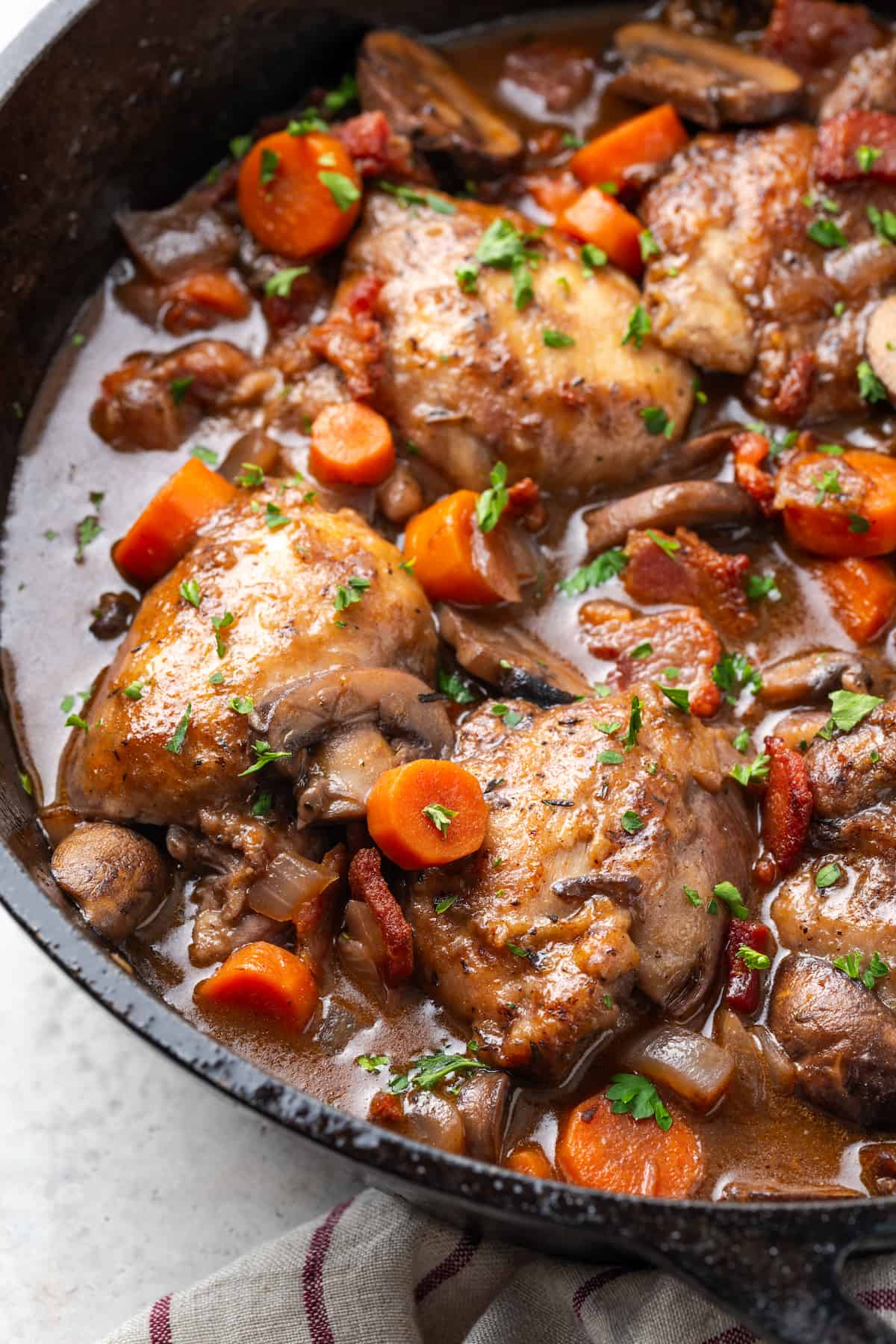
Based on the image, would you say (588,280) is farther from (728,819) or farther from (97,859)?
(97,859)

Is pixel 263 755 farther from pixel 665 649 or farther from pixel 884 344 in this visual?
pixel 884 344

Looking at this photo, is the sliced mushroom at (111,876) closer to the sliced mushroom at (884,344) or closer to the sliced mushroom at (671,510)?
→ the sliced mushroom at (671,510)

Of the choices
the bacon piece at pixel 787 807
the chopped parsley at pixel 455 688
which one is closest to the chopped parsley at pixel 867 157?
the bacon piece at pixel 787 807

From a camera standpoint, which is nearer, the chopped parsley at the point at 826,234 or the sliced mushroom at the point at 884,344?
the sliced mushroom at the point at 884,344

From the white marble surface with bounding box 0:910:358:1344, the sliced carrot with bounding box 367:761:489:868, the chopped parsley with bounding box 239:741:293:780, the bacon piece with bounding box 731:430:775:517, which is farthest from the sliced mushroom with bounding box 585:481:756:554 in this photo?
the white marble surface with bounding box 0:910:358:1344

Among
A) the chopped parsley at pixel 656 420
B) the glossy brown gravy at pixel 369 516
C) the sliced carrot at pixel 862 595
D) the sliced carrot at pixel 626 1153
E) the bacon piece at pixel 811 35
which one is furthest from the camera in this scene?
the bacon piece at pixel 811 35

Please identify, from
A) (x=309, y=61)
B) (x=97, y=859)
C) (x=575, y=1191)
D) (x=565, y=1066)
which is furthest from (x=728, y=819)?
(x=309, y=61)

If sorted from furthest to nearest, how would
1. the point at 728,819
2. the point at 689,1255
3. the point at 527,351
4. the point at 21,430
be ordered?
the point at 21,430 < the point at 527,351 < the point at 728,819 < the point at 689,1255

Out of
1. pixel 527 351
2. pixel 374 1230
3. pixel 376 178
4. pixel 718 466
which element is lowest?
pixel 374 1230
